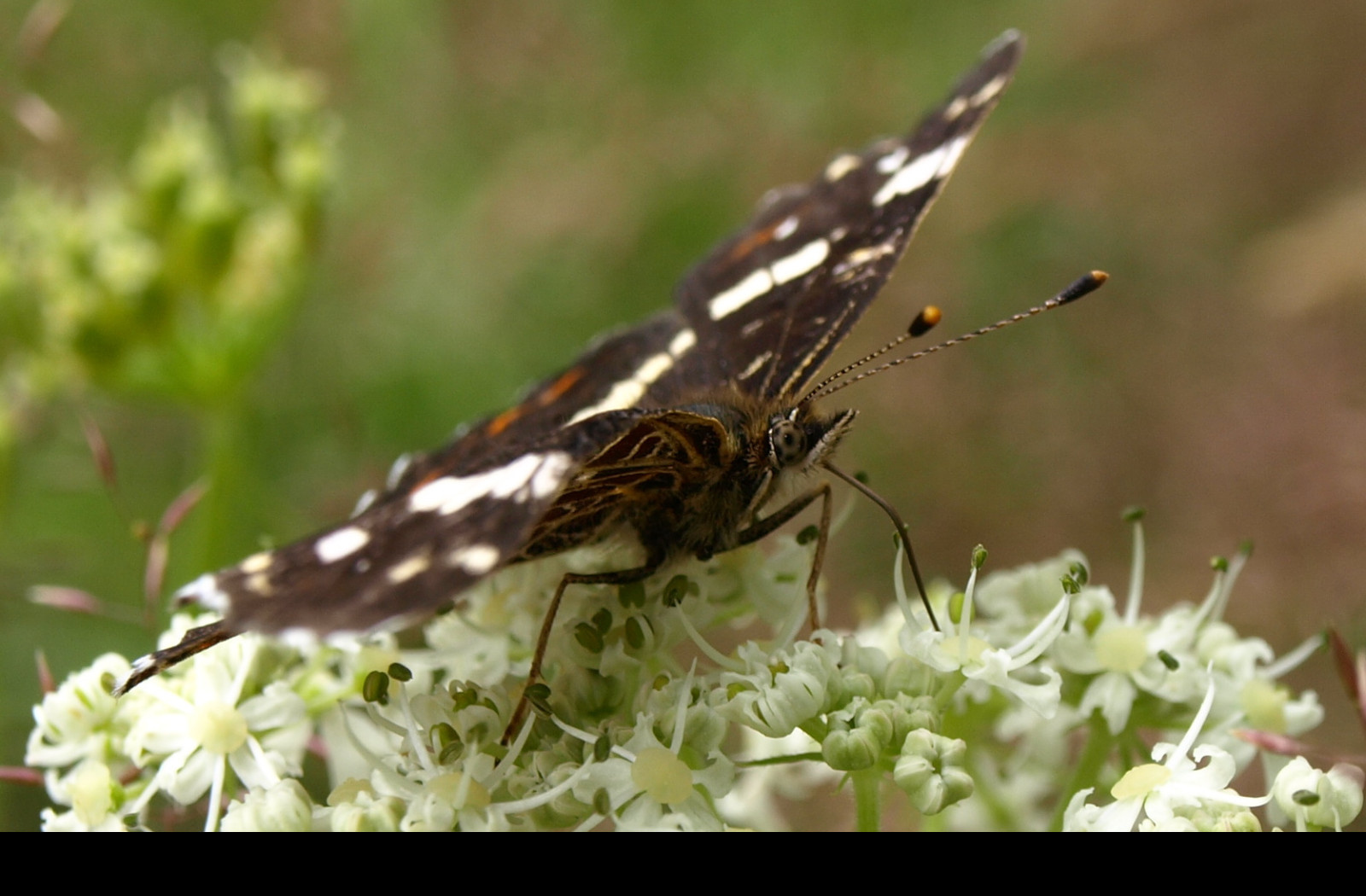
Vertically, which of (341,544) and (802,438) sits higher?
(341,544)

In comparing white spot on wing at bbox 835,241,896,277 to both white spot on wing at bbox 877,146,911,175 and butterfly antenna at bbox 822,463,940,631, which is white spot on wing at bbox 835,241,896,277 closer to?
white spot on wing at bbox 877,146,911,175

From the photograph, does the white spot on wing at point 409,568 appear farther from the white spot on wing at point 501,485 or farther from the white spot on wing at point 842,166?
the white spot on wing at point 842,166

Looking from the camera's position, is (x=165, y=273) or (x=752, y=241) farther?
(x=165, y=273)

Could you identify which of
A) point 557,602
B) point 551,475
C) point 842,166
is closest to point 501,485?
point 551,475

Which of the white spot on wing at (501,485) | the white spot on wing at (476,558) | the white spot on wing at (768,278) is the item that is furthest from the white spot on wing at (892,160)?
the white spot on wing at (476,558)

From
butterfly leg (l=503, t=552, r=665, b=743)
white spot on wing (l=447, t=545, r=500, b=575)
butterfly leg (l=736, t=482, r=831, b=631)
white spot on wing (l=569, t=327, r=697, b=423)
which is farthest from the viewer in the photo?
white spot on wing (l=569, t=327, r=697, b=423)

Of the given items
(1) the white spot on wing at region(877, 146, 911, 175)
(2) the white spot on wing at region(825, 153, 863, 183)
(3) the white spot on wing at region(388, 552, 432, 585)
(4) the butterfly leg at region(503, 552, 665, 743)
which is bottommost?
(4) the butterfly leg at region(503, 552, 665, 743)

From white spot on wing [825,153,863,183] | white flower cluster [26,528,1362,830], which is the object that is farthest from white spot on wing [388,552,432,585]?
white spot on wing [825,153,863,183]

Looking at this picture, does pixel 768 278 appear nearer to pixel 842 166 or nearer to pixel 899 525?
pixel 842 166
